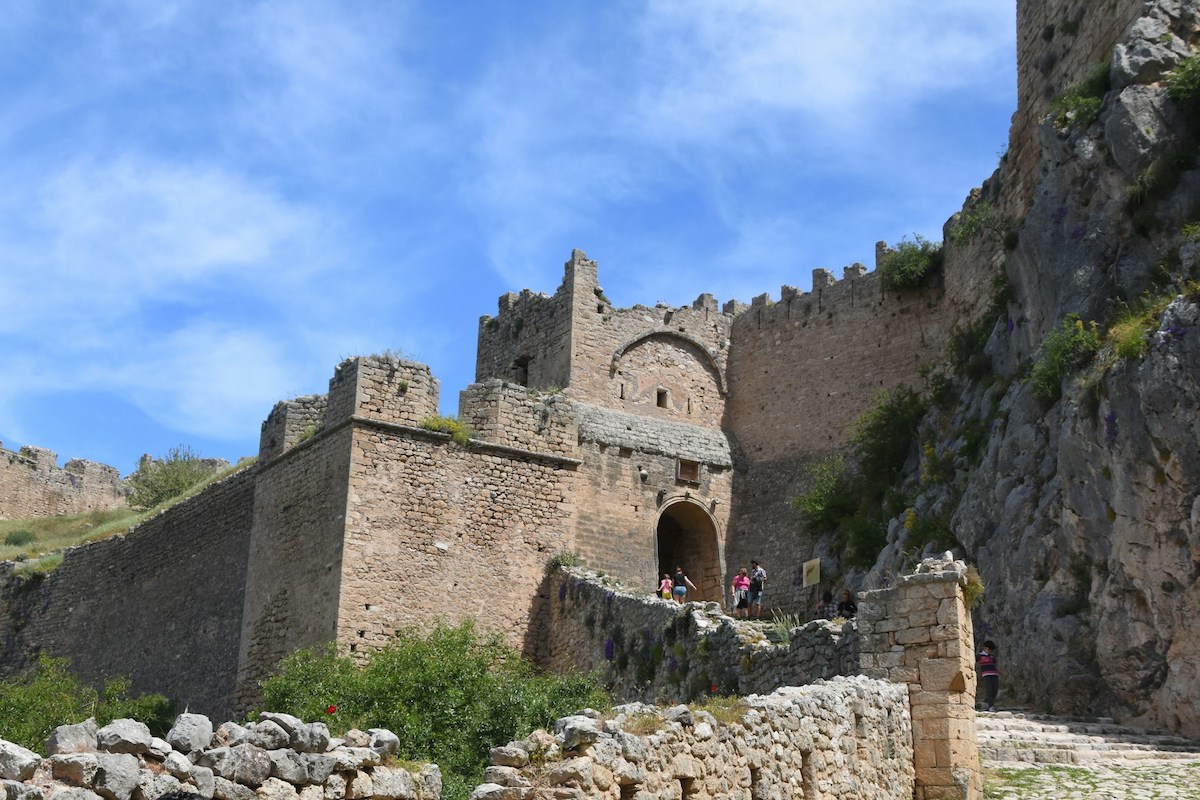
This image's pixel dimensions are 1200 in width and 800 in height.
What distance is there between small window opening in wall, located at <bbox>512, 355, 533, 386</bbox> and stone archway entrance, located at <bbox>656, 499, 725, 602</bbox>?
4165 millimetres

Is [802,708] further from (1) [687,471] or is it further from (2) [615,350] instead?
(2) [615,350]

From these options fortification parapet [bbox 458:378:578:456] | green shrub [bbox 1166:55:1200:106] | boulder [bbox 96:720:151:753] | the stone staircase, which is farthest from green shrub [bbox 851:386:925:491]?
boulder [bbox 96:720:151:753]

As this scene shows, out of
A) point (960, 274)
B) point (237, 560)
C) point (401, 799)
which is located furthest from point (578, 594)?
point (401, 799)

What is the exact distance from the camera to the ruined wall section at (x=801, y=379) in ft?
89.0

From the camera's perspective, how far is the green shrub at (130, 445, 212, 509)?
4638 cm

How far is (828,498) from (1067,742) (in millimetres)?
11585

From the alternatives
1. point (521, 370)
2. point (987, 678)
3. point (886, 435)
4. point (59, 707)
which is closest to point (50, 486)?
point (521, 370)

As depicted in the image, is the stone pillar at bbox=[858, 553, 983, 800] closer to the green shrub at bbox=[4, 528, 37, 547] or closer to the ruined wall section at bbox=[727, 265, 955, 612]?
the ruined wall section at bbox=[727, 265, 955, 612]

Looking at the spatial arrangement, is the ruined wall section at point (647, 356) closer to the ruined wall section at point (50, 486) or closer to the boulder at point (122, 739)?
the boulder at point (122, 739)

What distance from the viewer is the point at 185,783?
603 centimetres

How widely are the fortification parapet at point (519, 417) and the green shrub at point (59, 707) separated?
716 cm

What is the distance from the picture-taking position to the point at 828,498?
26297 mm

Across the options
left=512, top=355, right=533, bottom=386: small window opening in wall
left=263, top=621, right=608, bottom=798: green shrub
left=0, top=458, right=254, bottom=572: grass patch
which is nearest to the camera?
left=263, top=621, right=608, bottom=798: green shrub

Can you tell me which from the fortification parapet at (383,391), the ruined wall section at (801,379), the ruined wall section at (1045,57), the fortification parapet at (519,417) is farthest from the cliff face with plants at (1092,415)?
the fortification parapet at (383,391)
